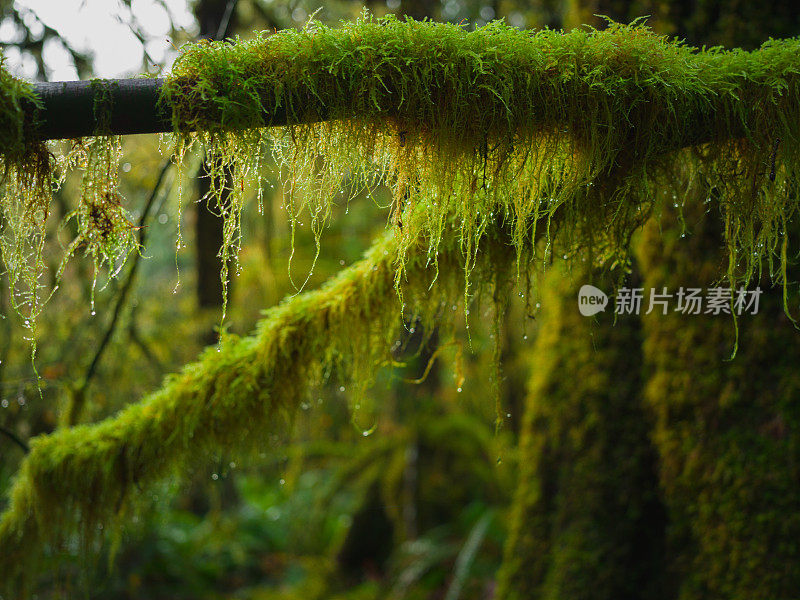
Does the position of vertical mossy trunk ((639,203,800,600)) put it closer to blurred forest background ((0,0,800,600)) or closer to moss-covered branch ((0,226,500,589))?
blurred forest background ((0,0,800,600))

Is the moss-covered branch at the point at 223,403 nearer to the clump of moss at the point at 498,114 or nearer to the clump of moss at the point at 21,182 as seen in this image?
the clump of moss at the point at 498,114

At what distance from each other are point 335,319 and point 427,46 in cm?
103

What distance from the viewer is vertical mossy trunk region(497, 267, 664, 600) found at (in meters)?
2.62

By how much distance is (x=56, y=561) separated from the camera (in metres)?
2.30

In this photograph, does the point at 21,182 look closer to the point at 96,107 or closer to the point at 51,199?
the point at 51,199

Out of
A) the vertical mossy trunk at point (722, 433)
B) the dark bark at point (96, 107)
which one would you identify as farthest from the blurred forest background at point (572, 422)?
the dark bark at point (96, 107)

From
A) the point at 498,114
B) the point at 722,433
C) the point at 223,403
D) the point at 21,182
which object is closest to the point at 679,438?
the point at 722,433

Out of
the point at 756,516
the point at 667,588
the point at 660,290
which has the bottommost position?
the point at 667,588

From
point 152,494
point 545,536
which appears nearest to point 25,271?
point 152,494

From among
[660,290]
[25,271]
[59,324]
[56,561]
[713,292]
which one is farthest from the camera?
[59,324]

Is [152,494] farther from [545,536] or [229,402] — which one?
[545,536]

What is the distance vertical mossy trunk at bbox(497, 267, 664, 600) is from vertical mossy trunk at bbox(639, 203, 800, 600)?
13 cm

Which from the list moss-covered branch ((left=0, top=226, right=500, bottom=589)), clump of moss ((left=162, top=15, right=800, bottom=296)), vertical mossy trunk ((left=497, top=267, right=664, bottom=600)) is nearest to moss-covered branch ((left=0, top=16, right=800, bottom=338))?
clump of moss ((left=162, top=15, right=800, bottom=296))

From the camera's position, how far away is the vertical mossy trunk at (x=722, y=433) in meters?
2.16
